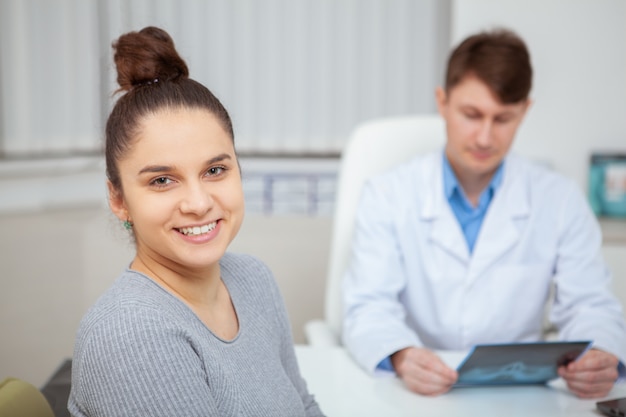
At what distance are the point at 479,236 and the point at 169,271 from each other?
1.03 meters

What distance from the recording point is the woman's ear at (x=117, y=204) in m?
1.12

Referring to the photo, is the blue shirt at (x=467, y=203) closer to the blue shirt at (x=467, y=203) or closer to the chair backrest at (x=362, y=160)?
the blue shirt at (x=467, y=203)

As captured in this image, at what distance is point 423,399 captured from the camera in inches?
55.1

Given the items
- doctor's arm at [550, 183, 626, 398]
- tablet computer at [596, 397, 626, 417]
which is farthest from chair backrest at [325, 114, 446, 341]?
tablet computer at [596, 397, 626, 417]

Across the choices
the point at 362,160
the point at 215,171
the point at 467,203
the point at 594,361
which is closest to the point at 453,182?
the point at 467,203

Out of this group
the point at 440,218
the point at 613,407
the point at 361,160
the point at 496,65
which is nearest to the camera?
the point at 613,407

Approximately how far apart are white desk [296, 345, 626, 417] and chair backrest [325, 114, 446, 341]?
55 centimetres

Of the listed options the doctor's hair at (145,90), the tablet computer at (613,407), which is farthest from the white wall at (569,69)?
the doctor's hair at (145,90)

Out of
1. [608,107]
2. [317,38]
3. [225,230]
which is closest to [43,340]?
[317,38]

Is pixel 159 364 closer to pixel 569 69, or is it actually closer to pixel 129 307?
pixel 129 307

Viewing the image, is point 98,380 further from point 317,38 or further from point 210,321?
point 317,38

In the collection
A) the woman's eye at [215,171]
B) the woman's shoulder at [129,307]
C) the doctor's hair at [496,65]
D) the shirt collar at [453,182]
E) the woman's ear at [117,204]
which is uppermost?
the doctor's hair at [496,65]

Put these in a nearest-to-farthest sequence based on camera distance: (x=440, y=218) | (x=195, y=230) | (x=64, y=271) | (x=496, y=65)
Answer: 1. (x=195, y=230)
2. (x=496, y=65)
3. (x=440, y=218)
4. (x=64, y=271)

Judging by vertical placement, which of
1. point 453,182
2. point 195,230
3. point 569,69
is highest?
point 569,69
